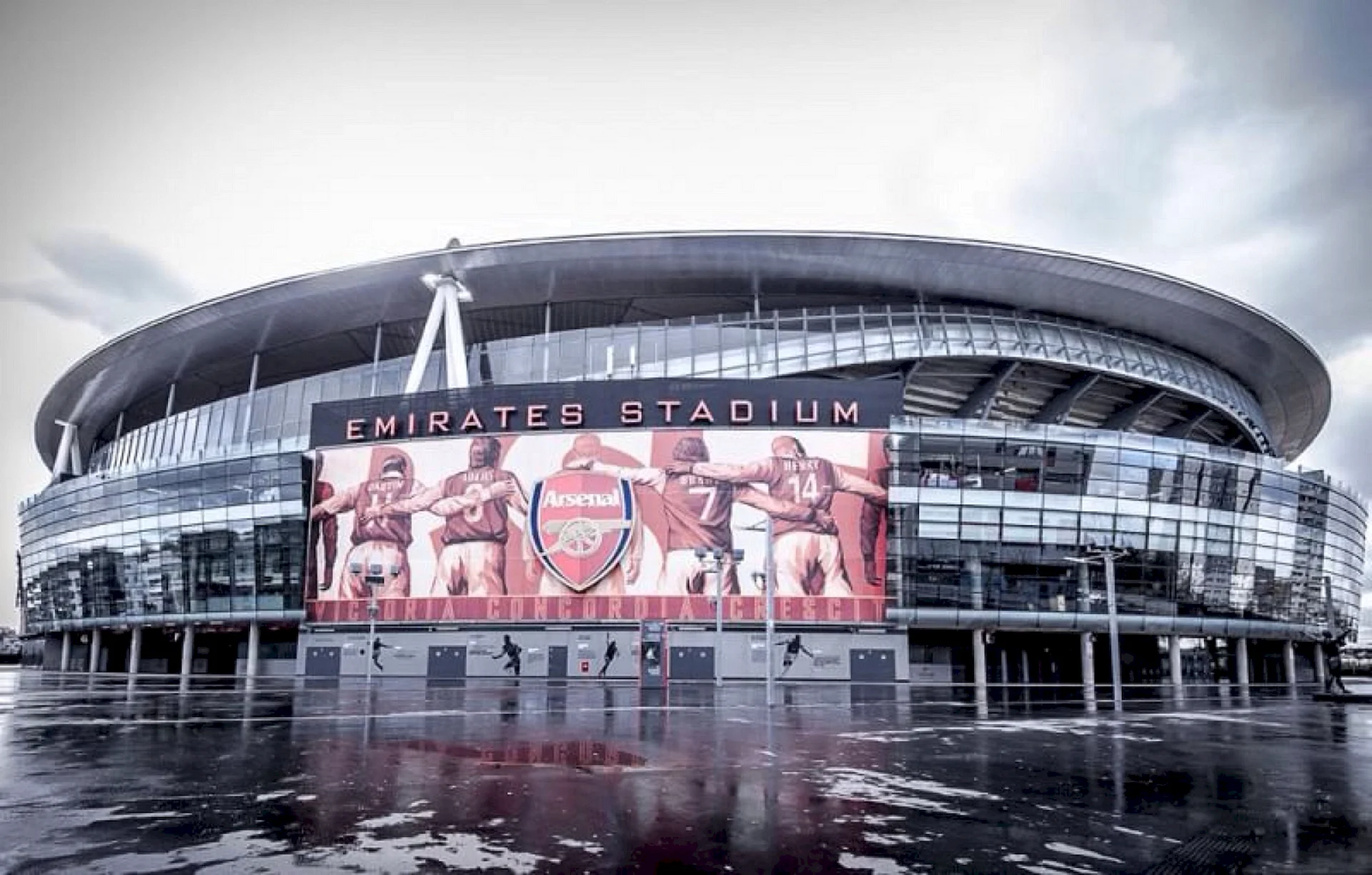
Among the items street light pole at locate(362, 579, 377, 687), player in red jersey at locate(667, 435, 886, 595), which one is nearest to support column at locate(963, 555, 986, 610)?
player in red jersey at locate(667, 435, 886, 595)

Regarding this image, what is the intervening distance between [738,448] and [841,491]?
21.5 feet

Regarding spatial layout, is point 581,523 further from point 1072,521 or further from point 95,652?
point 95,652

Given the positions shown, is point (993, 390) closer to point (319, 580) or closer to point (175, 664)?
point (319, 580)

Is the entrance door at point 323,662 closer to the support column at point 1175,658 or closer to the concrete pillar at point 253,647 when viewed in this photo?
the concrete pillar at point 253,647

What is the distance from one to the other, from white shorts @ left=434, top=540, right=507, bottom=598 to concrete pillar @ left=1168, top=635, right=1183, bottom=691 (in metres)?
42.4

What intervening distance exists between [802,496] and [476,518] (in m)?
19.5

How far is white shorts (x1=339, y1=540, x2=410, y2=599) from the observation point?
51.3 meters

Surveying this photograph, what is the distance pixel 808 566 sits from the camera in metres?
47.8

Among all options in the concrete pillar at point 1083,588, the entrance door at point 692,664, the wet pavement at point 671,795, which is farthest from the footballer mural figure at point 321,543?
the concrete pillar at point 1083,588

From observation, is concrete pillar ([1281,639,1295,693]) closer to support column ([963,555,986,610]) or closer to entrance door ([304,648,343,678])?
support column ([963,555,986,610])

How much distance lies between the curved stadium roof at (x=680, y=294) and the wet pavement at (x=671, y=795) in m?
36.2

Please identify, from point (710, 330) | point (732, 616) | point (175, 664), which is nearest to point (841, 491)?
point (732, 616)

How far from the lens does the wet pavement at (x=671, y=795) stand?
27.0ft

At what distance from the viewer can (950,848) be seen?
28.1 ft
